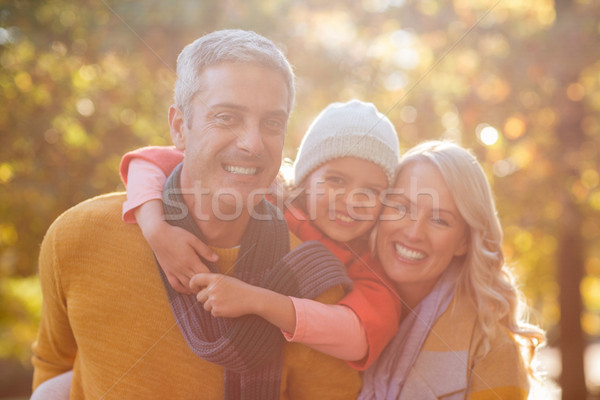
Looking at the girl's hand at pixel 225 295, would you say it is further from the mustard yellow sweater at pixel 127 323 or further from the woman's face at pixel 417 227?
the woman's face at pixel 417 227

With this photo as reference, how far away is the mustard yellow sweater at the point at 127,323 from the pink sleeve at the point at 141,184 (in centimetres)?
5

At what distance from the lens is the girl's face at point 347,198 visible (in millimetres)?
1640

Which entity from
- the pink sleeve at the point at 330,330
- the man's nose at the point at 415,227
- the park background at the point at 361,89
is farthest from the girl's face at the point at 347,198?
the park background at the point at 361,89

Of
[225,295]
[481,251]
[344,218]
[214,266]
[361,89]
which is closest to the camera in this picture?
[225,295]

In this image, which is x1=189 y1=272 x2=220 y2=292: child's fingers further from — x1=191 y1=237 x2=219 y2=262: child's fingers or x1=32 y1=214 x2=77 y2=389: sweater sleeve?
x1=32 y1=214 x2=77 y2=389: sweater sleeve

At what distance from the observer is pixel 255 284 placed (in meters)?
1.41

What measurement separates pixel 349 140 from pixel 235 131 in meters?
0.51

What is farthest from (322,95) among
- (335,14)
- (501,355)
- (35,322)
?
(35,322)

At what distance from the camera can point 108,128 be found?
345cm

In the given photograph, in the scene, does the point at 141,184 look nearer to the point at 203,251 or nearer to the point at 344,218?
the point at 203,251

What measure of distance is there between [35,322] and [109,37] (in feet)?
10.7

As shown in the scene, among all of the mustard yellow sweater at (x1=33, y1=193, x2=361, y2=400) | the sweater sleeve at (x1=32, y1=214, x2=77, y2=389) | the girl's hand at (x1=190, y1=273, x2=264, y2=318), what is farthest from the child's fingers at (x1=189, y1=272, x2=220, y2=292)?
the sweater sleeve at (x1=32, y1=214, x2=77, y2=389)

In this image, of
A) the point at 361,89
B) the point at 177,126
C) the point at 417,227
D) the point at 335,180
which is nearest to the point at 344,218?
the point at 335,180

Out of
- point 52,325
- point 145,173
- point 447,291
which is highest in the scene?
point 145,173
